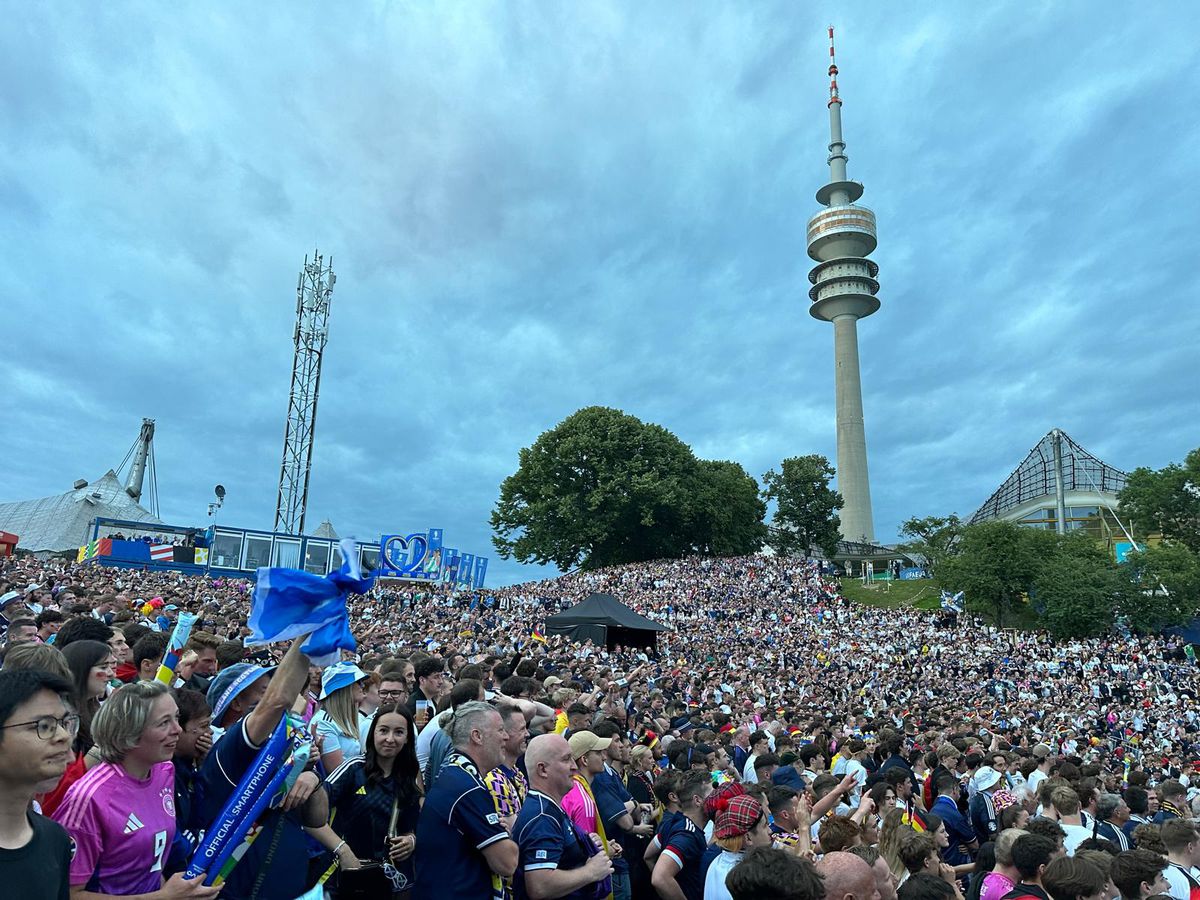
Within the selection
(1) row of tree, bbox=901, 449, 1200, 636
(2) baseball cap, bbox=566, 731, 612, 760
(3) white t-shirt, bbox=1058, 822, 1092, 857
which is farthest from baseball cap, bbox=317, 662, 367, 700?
(1) row of tree, bbox=901, 449, 1200, 636

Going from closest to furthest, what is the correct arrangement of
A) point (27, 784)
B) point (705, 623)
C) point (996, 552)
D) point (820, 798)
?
point (27, 784) < point (820, 798) < point (705, 623) < point (996, 552)

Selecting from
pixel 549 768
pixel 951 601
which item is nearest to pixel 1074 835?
pixel 549 768

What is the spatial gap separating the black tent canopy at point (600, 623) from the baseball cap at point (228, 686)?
1908 centimetres

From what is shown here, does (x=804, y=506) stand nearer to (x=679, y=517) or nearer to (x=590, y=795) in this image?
(x=679, y=517)

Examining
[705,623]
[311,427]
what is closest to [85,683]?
[705,623]

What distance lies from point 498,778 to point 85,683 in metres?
1.85

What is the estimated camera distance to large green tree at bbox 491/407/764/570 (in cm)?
5197

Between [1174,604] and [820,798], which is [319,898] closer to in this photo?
[820,798]

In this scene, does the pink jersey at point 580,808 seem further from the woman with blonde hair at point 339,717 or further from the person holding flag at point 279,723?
the person holding flag at point 279,723

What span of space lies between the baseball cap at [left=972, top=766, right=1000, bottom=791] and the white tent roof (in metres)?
58.3

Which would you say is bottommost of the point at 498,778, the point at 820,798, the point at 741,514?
the point at 820,798

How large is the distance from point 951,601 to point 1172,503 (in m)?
21.2

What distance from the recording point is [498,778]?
357 centimetres

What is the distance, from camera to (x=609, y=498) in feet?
171
